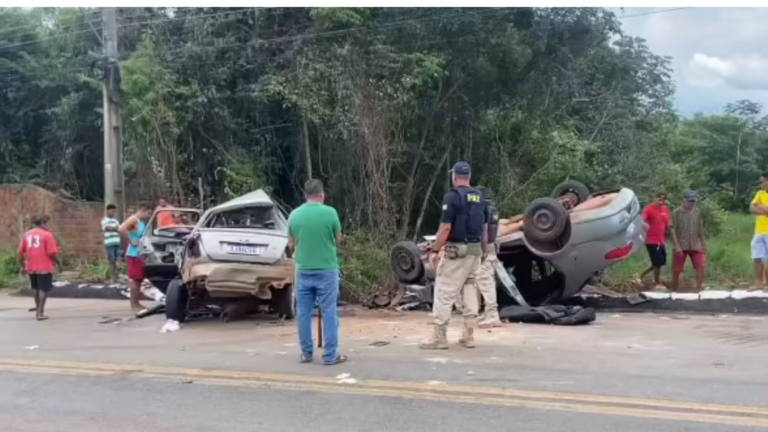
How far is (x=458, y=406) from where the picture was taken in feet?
19.8

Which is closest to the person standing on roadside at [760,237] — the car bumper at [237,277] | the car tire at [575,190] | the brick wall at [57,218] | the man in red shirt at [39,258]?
the car tire at [575,190]

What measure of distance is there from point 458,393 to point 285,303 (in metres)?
4.93

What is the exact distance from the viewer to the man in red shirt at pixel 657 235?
13.0m

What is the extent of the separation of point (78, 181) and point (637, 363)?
17957mm

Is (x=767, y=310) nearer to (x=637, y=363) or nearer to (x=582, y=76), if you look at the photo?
(x=637, y=363)

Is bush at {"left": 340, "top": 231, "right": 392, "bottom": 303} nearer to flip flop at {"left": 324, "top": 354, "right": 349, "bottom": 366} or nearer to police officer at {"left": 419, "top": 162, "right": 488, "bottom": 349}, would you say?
police officer at {"left": 419, "top": 162, "right": 488, "bottom": 349}

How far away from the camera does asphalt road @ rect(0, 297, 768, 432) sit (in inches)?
227

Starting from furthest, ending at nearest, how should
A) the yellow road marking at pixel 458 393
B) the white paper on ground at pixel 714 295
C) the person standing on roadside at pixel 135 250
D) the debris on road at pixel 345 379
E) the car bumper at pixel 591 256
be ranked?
the person standing on roadside at pixel 135 250
the white paper on ground at pixel 714 295
the car bumper at pixel 591 256
the debris on road at pixel 345 379
the yellow road marking at pixel 458 393

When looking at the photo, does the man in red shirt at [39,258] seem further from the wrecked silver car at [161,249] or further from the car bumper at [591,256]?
the car bumper at [591,256]

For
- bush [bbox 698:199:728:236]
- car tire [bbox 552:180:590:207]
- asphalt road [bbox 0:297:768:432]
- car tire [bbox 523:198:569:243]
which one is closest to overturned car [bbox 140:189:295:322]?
asphalt road [bbox 0:297:768:432]

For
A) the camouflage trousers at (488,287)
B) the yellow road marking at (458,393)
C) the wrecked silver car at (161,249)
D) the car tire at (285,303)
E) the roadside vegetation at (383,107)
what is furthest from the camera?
the roadside vegetation at (383,107)

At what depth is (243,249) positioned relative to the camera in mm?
10391

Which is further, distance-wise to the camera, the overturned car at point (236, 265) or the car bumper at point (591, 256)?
the car bumper at point (591, 256)

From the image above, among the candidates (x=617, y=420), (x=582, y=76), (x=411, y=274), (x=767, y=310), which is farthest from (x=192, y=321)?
(x=582, y=76)
